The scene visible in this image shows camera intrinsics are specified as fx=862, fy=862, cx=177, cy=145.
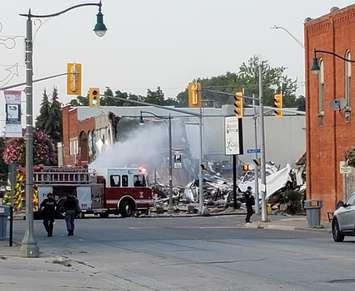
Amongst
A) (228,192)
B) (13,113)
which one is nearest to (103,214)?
(228,192)

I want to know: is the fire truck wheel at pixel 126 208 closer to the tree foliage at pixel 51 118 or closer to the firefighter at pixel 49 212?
the firefighter at pixel 49 212

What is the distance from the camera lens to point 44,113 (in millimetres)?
126312

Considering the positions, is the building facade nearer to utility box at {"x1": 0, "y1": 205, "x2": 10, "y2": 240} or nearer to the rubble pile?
the rubble pile

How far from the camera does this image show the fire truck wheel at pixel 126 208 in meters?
54.7

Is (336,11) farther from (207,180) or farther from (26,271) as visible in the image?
(207,180)

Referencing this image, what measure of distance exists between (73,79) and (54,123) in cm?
9020

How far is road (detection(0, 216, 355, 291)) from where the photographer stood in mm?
15680

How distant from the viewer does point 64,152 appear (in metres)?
99.9

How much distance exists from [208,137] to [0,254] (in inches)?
2508

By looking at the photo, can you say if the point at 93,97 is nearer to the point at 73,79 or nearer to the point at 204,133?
the point at 73,79

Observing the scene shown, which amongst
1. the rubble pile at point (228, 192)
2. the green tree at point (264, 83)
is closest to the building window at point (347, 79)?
the rubble pile at point (228, 192)

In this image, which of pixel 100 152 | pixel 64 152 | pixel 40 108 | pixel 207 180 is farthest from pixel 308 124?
pixel 40 108

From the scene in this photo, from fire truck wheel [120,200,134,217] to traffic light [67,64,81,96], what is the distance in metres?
20.2

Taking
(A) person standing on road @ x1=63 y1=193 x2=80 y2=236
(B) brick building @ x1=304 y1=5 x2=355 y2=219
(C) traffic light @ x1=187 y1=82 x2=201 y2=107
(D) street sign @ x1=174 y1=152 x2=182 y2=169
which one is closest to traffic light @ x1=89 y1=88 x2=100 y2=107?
(C) traffic light @ x1=187 y1=82 x2=201 y2=107
